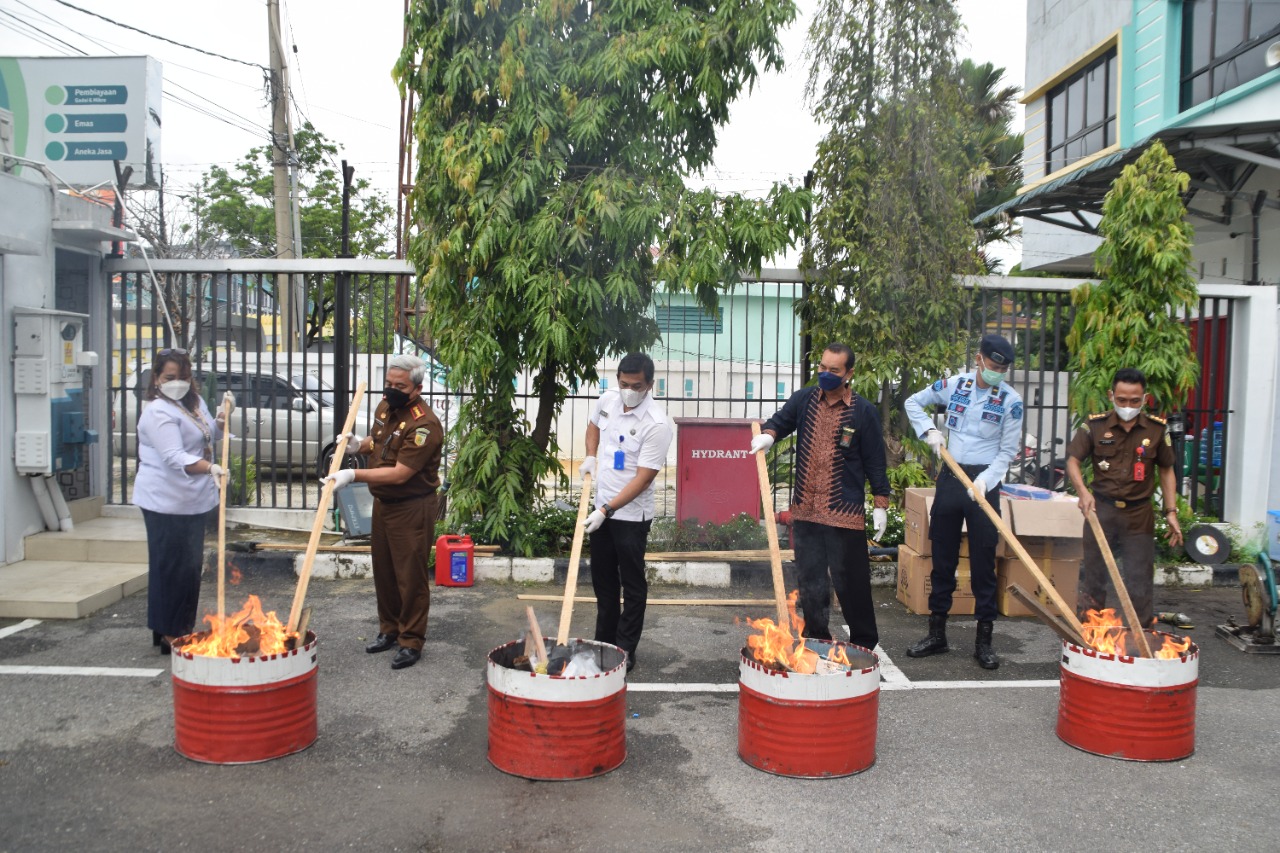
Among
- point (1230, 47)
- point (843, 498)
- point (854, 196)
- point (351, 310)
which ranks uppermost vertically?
point (1230, 47)

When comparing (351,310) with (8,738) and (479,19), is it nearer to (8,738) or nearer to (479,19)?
(479,19)

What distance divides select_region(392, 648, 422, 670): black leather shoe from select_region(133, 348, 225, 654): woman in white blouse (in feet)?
4.04

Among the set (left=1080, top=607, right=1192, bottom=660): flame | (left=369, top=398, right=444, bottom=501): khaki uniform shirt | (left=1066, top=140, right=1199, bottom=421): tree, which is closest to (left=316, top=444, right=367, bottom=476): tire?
(left=369, top=398, right=444, bottom=501): khaki uniform shirt

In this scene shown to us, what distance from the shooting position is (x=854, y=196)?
27.8 feet

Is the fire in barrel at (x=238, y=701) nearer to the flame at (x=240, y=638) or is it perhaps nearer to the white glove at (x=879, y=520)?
the flame at (x=240, y=638)

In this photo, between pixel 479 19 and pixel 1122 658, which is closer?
pixel 1122 658

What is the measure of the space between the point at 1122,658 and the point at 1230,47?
10.6 m

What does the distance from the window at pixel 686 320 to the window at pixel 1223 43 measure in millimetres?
6806

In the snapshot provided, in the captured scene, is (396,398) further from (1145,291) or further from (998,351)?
(1145,291)

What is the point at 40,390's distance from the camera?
294 inches

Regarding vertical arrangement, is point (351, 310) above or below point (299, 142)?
below

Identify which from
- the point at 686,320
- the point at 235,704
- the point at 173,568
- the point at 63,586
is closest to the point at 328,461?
the point at 63,586

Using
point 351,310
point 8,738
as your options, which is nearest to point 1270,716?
point 8,738

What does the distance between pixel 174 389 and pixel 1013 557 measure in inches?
214
